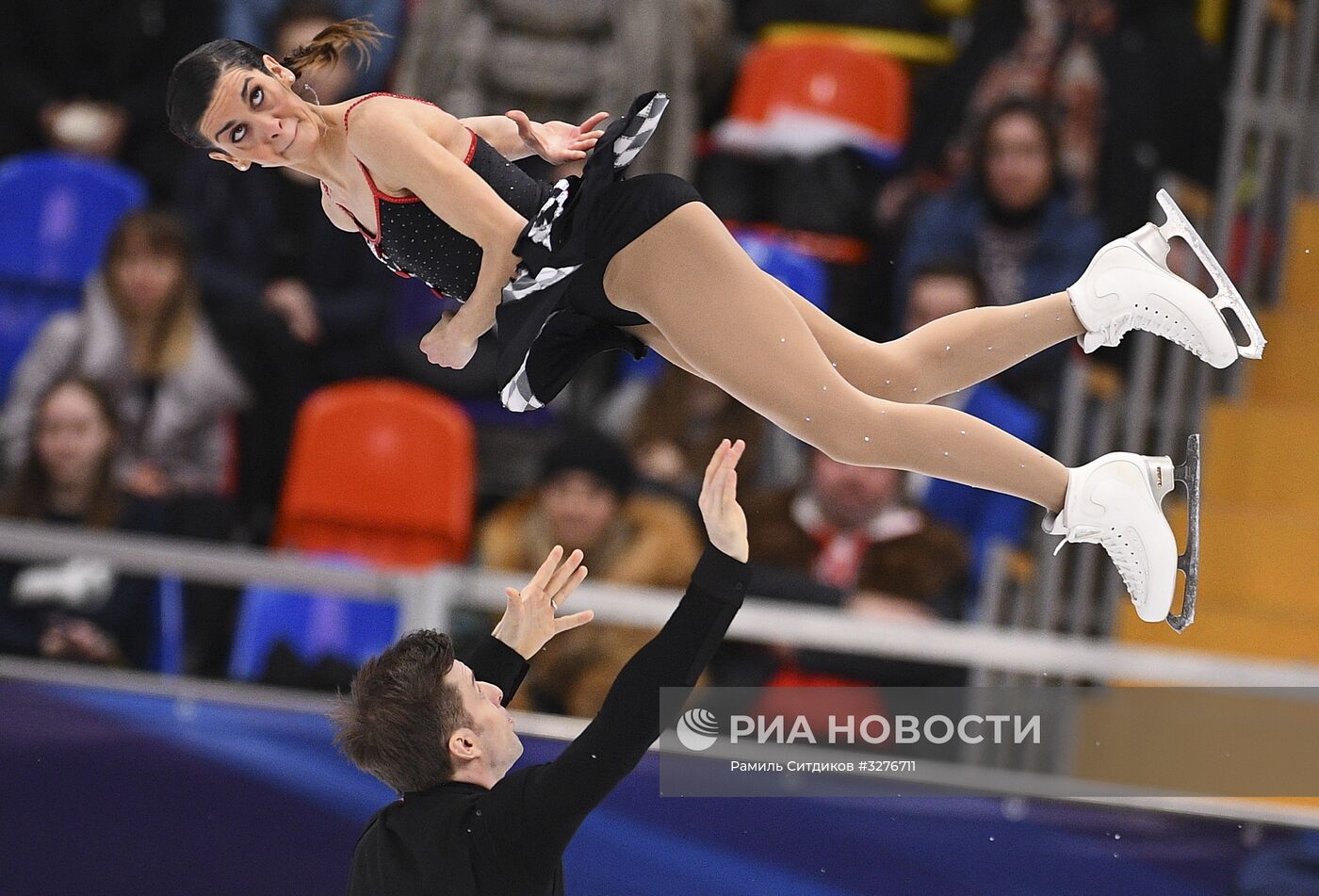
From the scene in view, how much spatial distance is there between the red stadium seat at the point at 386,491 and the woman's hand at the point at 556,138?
83.2 inches

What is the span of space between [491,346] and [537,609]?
2893mm

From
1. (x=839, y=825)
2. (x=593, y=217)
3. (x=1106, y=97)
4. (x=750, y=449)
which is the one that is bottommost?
(x=839, y=825)

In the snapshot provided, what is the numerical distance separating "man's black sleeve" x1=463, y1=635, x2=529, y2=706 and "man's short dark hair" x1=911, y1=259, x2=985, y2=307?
2.63 meters

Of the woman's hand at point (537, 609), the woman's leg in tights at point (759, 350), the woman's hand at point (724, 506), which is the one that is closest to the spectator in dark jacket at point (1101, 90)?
the woman's leg in tights at point (759, 350)

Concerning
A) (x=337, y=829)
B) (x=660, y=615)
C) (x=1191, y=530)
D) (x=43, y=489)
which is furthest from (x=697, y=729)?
(x=43, y=489)

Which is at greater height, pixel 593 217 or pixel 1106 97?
pixel 1106 97

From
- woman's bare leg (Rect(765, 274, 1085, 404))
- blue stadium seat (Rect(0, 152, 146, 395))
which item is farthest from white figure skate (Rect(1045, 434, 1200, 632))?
blue stadium seat (Rect(0, 152, 146, 395))

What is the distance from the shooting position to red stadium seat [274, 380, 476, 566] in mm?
5496

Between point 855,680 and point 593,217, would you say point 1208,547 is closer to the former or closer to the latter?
point 855,680

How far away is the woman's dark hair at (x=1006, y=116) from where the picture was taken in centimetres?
584

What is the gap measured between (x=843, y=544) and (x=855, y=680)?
0.49 m

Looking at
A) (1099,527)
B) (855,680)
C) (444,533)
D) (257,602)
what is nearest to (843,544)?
(855,680)

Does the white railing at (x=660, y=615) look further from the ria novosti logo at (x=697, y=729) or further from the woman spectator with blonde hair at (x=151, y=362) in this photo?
the woman spectator with blonde hair at (x=151, y=362)

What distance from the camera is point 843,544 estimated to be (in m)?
5.28
